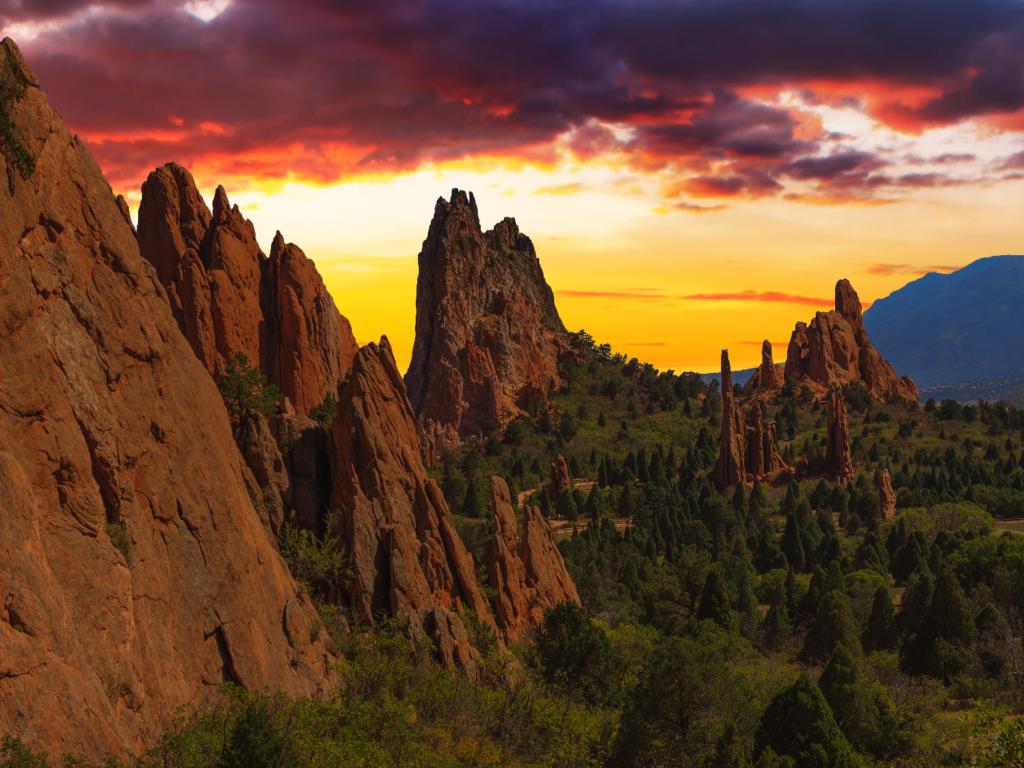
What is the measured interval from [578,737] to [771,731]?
10027mm

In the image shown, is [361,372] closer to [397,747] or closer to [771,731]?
[397,747]

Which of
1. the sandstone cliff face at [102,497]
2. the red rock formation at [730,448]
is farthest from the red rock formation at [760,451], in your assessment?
the sandstone cliff face at [102,497]

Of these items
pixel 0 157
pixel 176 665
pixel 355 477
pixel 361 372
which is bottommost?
pixel 176 665

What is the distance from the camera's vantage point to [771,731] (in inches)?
1987

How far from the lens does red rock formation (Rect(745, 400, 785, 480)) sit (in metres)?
172

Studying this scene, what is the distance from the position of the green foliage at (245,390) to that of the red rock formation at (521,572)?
57.2 ft

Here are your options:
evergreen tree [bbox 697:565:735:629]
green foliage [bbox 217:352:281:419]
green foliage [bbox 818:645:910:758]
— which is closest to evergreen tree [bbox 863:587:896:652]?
evergreen tree [bbox 697:565:735:629]

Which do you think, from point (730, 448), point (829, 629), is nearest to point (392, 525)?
point (829, 629)

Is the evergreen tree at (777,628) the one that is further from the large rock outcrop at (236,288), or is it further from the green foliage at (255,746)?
the green foliage at (255,746)

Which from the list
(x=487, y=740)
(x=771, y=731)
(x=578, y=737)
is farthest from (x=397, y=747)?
(x=771, y=731)

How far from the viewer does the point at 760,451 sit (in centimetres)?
17162

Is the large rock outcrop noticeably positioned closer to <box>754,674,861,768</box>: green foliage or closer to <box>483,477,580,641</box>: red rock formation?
<box>483,477,580,641</box>: red rock formation

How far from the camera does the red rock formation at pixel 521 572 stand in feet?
231

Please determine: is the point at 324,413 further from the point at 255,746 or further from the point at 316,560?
the point at 255,746
